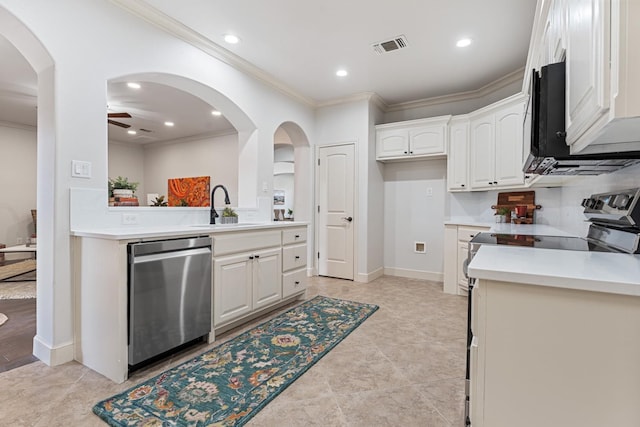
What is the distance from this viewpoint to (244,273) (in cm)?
267

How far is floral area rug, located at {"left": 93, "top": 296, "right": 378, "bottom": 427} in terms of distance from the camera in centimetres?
154

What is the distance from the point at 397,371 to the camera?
2002 mm

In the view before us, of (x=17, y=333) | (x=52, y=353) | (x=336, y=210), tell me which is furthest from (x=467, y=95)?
(x=17, y=333)

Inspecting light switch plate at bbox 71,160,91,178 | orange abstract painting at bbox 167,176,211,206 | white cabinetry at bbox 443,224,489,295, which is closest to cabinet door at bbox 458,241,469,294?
white cabinetry at bbox 443,224,489,295

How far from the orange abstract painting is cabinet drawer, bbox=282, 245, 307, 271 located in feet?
13.0

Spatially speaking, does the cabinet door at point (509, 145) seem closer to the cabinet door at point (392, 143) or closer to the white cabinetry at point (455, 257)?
the white cabinetry at point (455, 257)

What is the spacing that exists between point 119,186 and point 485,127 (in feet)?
12.9

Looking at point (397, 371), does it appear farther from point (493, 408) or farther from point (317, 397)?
point (493, 408)

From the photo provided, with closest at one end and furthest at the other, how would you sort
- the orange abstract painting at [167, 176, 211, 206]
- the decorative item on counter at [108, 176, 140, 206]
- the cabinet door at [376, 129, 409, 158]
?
1. the decorative item on counter at [108, 176, 140, 206]
2. the cabinet door at [376, 129, 409, 158]
3. the orange abstract painting at [167, 176, 211, 206]

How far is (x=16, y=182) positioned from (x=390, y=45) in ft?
23.5

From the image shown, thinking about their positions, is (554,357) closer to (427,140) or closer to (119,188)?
(119,188)

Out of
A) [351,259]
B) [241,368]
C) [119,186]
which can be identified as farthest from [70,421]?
[351,259]

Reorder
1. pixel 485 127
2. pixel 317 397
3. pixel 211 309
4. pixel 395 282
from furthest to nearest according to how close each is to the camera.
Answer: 1. pixel 395 282
2. pixel 485 127
3. pixel 211 309
4. pixel 317 397

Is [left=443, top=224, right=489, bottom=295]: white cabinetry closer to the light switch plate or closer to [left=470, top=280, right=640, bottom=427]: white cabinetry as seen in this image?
[left=470, top=280, right=640, bottom=427]: white cabinetry
